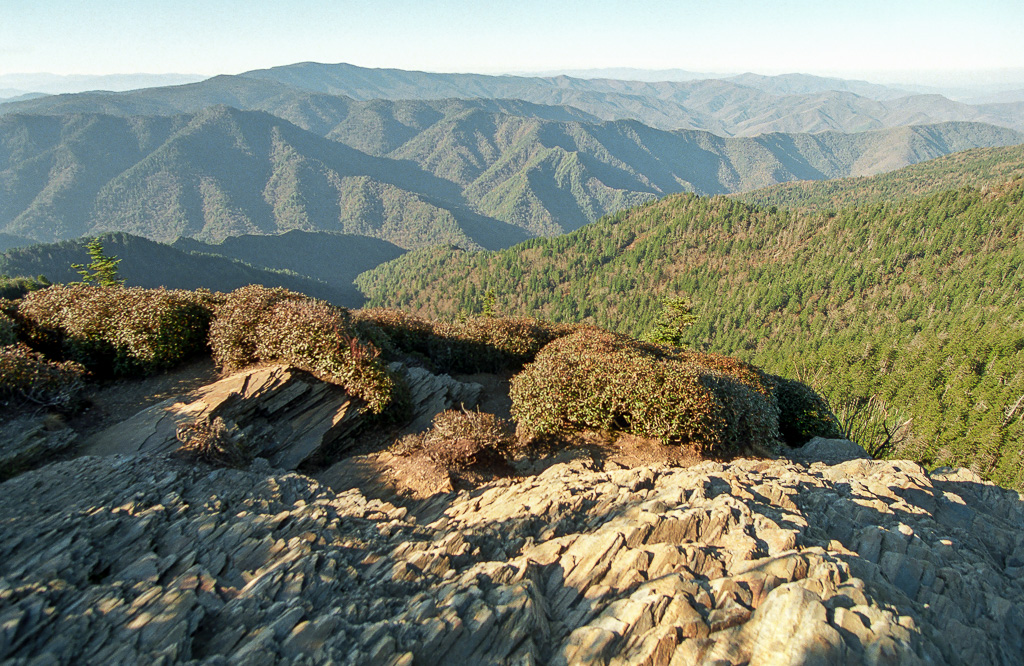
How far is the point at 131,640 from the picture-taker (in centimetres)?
521

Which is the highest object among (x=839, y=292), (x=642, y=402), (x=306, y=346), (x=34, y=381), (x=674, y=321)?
(x=34, y=381)

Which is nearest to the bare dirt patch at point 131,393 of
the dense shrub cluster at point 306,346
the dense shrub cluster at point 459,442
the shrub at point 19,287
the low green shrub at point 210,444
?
the dense shrub cluster at point 306,346

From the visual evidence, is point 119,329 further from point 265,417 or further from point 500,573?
point 500,573

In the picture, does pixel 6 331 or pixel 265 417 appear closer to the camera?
pixel 265 417

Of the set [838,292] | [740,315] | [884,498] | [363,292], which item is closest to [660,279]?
[740,315]

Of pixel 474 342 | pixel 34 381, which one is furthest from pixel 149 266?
pixel 34 381

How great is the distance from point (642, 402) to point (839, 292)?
106 metres

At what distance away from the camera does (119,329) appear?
15.0 metres

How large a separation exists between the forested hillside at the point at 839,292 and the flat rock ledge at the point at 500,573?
59.6 feet

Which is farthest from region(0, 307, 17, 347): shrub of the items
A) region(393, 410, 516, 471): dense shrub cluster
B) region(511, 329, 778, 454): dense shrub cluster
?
region(511, 329, 778, 454): dense shrub cluster

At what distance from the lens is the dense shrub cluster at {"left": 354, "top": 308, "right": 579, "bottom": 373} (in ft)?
66.8

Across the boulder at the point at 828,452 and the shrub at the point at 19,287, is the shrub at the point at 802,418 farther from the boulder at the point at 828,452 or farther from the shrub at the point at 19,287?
the shrub at the point at 19,287

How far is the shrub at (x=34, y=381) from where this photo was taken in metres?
11.3

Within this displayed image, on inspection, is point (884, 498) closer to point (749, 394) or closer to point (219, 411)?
point (749, 394)
